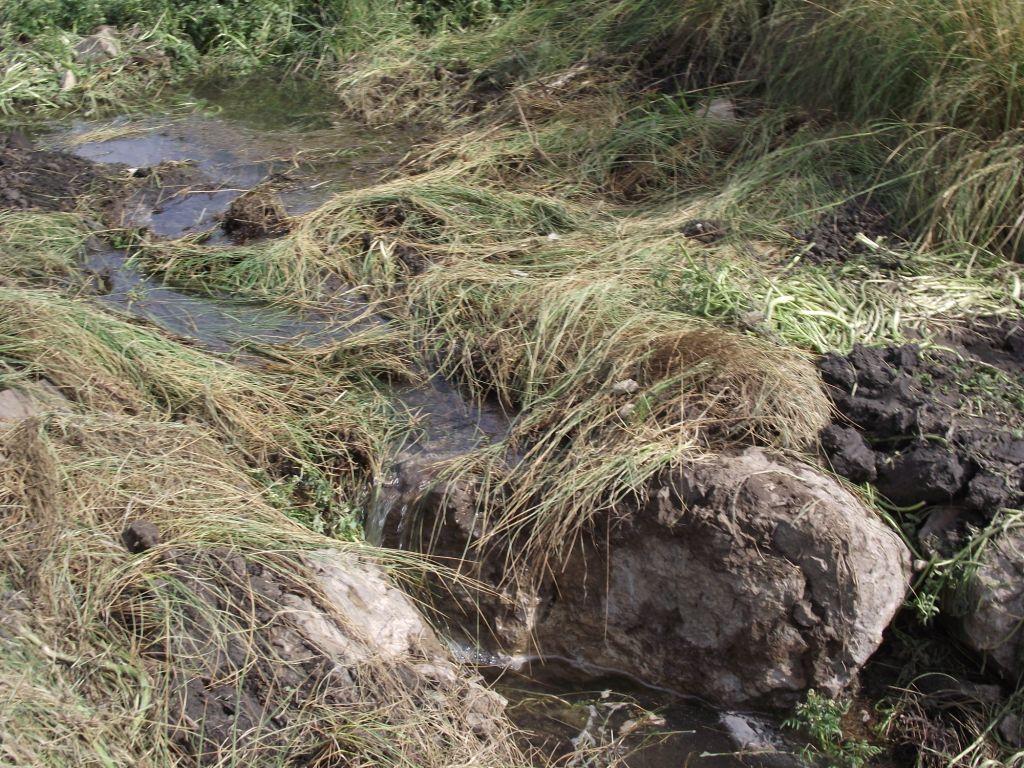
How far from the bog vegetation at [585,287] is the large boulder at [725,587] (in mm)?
111

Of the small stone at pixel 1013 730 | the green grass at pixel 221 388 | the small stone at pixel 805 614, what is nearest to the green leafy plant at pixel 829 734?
the small stone at pixel 805 614

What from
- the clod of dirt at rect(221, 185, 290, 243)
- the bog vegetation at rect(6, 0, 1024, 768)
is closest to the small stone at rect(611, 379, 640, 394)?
the bog vegetation at rect(6, 0, 1024, 768)

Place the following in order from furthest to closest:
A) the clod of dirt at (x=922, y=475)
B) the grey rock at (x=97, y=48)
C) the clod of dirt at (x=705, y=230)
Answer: the grey rock at (x=97, y=48)
the clod of dirt at (x=705, y=230)
the clod of dirt at (x=922, y=475)

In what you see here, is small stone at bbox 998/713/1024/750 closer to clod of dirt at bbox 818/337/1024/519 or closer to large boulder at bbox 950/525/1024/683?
large boulder at bbox 950/525/1024/683

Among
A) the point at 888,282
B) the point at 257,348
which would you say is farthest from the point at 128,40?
the point at 888,282

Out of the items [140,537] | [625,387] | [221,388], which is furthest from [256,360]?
[625,387]

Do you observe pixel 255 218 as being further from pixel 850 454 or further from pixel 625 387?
pixel 850 454

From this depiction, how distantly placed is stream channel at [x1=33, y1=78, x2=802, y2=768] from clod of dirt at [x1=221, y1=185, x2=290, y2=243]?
0.30 feet

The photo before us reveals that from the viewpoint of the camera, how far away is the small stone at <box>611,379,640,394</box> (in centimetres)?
384

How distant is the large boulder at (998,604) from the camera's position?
10.8 feet

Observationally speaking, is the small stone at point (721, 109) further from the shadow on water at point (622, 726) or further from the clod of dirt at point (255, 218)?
the shadow on water at point (622, 726)

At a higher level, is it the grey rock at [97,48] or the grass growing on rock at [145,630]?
the grass growing on rock at [145,630]

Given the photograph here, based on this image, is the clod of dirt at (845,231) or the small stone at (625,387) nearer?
the small stone at (625,387)

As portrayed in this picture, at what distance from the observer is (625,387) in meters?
3.84
